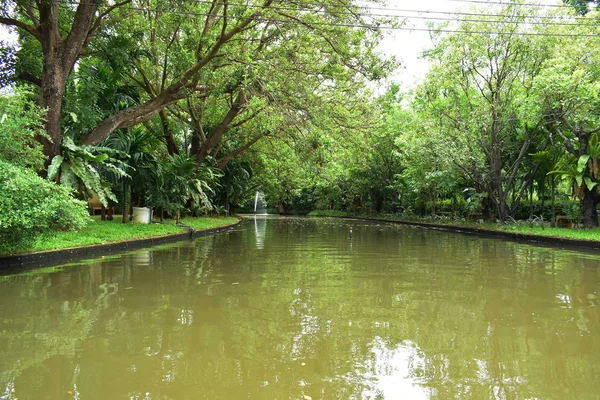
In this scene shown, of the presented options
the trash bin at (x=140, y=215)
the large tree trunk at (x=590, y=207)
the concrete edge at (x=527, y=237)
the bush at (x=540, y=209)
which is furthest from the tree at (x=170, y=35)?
the bush at (x=540, y=209)

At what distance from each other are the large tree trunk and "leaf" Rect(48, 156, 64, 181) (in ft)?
55.8

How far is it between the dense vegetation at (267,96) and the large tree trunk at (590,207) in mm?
51

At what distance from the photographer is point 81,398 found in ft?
8.63

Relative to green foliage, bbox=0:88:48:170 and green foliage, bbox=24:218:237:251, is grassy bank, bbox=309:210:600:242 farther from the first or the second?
green foliage, bbox=0:88:48:170

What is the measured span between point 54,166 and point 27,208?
3390 millimetres

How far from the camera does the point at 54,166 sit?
372 inches

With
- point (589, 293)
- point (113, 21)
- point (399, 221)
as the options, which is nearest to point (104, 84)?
point (113, 21)

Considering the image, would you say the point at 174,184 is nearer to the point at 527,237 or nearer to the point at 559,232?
the point at 527,237

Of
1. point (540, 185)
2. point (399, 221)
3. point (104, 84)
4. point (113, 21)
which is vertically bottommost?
point (399, 221)

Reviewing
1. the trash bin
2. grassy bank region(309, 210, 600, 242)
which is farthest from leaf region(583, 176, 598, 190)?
the trash bin

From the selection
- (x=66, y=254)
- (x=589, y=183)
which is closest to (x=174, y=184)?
(x=66, y=254)

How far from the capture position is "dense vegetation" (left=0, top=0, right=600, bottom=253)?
1030cm

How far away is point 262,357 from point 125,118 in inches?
402

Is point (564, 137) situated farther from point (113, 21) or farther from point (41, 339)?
point (41, 339)
